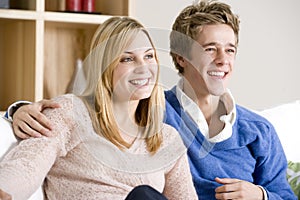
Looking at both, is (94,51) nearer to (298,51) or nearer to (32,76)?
(32,76)

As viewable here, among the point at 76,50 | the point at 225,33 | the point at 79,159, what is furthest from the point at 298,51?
the point at 79,159

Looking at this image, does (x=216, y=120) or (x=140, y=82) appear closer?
(x=140, y=82)

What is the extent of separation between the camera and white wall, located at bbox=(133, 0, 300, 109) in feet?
10.8

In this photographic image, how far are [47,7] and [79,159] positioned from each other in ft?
4.80

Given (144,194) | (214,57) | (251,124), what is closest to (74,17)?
(214,57)

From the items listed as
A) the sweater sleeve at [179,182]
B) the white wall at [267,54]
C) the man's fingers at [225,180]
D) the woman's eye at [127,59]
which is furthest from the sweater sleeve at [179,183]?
the white wall at [267,54]

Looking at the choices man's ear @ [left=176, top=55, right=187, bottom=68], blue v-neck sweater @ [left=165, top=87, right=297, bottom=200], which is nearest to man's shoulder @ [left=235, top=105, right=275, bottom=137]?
blue v-neck sweater @ [left=165, top=87, right=297, bottom=200]

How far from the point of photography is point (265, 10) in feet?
10.9

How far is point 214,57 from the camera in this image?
1999 millimetres

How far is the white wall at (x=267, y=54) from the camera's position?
330 cm

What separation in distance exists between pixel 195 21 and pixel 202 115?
0.31 m

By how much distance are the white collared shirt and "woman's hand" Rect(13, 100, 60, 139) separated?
0.55 m

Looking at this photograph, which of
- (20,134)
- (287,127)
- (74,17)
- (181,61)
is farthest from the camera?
(74,17)

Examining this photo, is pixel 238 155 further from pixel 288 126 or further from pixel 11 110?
pixel 11 110
